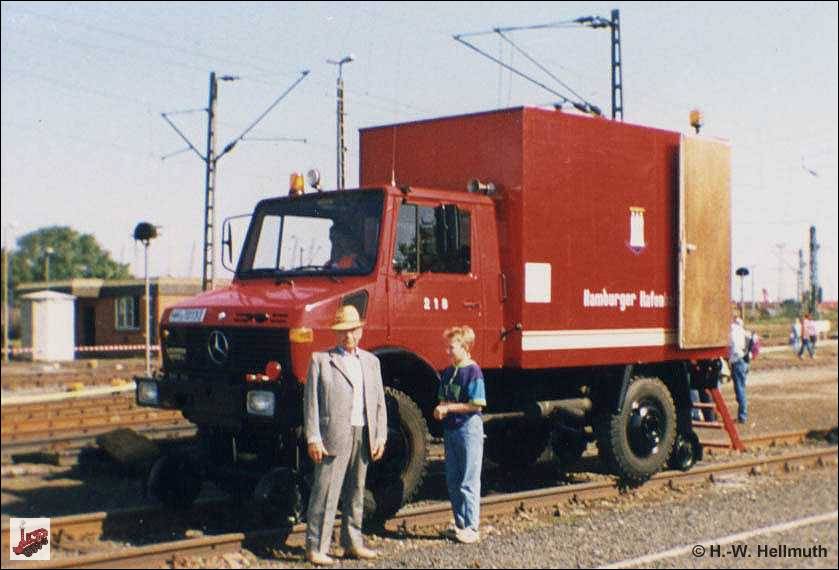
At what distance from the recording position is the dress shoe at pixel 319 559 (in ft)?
23.8

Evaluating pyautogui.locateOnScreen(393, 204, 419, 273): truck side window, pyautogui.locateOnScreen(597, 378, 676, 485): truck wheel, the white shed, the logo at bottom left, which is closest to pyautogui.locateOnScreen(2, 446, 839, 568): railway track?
the logo at bottom left

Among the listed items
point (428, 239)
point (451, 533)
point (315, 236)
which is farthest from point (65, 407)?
point (451, 533)

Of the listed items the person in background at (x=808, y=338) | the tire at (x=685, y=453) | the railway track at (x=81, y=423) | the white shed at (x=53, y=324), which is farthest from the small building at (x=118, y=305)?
the tire at (x=685, y=453)

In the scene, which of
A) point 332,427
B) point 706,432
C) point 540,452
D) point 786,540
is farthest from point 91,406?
point 786,540

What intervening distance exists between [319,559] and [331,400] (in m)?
1.12

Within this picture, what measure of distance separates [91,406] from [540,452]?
8.81 m

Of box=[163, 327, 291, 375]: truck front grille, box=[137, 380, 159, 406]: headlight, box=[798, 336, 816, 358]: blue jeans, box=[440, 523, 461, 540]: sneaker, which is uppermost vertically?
box=[163, 327, 291, 375]: truck front grille

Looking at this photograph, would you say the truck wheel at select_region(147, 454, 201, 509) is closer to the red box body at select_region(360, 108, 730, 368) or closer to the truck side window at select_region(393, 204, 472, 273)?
the red box body at select_region(360, 108, 730, 368)

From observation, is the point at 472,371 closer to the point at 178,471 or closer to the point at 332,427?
the point at 332,427

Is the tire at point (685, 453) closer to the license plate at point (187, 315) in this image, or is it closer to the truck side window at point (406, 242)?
the truck side window at point (406, 242)

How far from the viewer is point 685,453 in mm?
11602

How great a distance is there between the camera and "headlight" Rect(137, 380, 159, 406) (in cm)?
860

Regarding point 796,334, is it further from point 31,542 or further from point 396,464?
point 31,542

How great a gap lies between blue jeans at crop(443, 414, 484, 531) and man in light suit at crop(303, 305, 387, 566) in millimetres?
850
